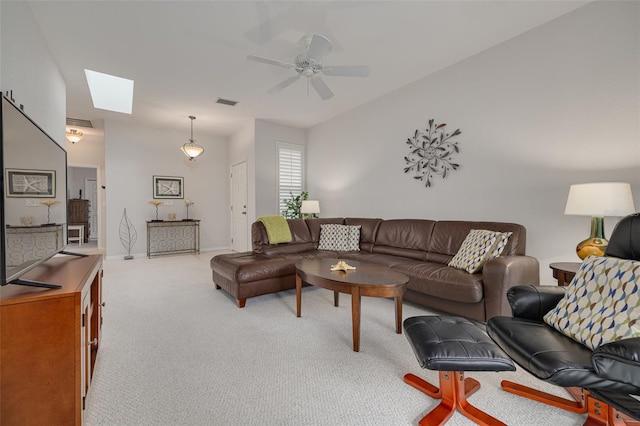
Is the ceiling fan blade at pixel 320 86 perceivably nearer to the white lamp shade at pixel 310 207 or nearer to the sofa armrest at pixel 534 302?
the white lamp shade at pixel 310 207

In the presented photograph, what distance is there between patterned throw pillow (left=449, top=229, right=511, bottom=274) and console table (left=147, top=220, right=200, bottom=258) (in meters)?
5.39

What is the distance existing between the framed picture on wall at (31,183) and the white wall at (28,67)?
0.79 m

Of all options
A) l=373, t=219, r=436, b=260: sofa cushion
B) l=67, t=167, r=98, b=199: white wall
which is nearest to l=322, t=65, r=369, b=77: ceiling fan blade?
l=373, t=219, r=436, b=260: sofa cushion

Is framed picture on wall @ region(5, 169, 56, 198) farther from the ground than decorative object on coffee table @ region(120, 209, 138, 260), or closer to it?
farther from the ground

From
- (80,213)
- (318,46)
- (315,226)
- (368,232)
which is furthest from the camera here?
(80,213)

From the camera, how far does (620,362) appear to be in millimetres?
986

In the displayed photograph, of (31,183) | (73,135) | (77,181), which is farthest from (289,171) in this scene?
(77,181)

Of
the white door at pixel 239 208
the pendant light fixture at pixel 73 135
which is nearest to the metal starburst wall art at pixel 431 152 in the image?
the white door at pixel 239 208

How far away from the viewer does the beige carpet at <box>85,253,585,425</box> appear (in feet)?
4.59

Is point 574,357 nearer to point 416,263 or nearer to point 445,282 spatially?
point 445,282

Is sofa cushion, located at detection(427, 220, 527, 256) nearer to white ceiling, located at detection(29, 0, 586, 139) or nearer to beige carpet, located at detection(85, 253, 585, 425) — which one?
beige carpet, located at detection(85, 253, 585, 425)

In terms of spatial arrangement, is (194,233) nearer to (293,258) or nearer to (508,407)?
(293,258)

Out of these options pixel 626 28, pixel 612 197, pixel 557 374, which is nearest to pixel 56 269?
pixel 557 374

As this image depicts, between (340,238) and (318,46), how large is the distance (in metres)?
2.54
